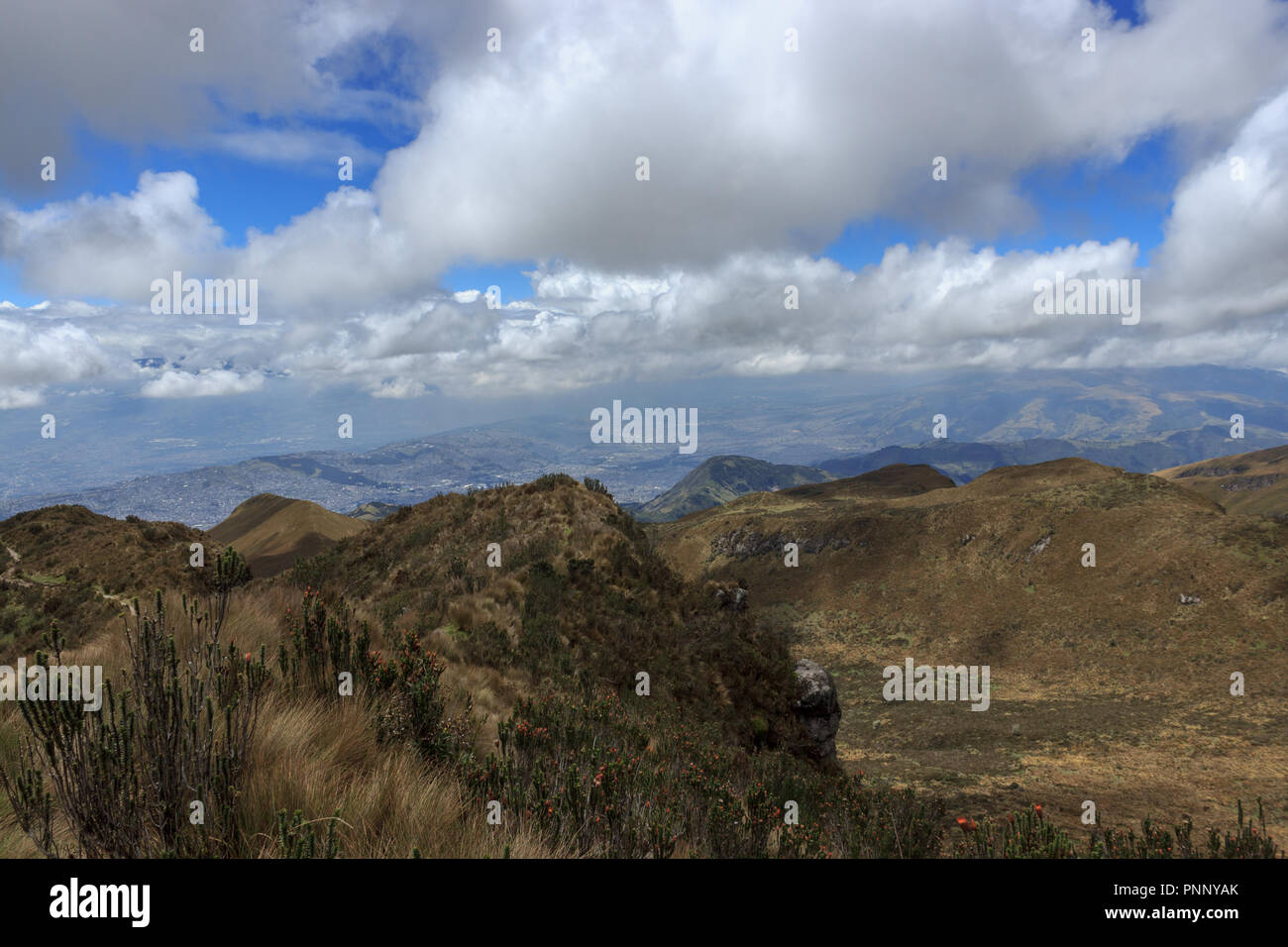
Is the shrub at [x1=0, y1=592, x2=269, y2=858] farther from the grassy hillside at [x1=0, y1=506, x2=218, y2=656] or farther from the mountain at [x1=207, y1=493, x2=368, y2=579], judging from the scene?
the mountain at [x1=207, y1=493, x2=368, y2=579]

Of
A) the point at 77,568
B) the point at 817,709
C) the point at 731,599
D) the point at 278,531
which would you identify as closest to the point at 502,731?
the point at 817,709

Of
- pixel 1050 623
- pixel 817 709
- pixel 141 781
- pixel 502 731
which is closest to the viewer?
pixel 141 781

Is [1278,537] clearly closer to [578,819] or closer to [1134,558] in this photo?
[1134,558]

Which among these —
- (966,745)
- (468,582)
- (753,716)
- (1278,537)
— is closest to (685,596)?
(753,716)

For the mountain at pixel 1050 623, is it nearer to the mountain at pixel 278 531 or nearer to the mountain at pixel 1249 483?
the mountain at pixel 278 531

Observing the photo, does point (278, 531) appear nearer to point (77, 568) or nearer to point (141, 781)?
point (77, 568)

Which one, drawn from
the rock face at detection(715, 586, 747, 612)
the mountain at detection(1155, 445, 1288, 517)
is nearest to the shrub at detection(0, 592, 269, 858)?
the rock face at detection(715, 586, 747, 612)
